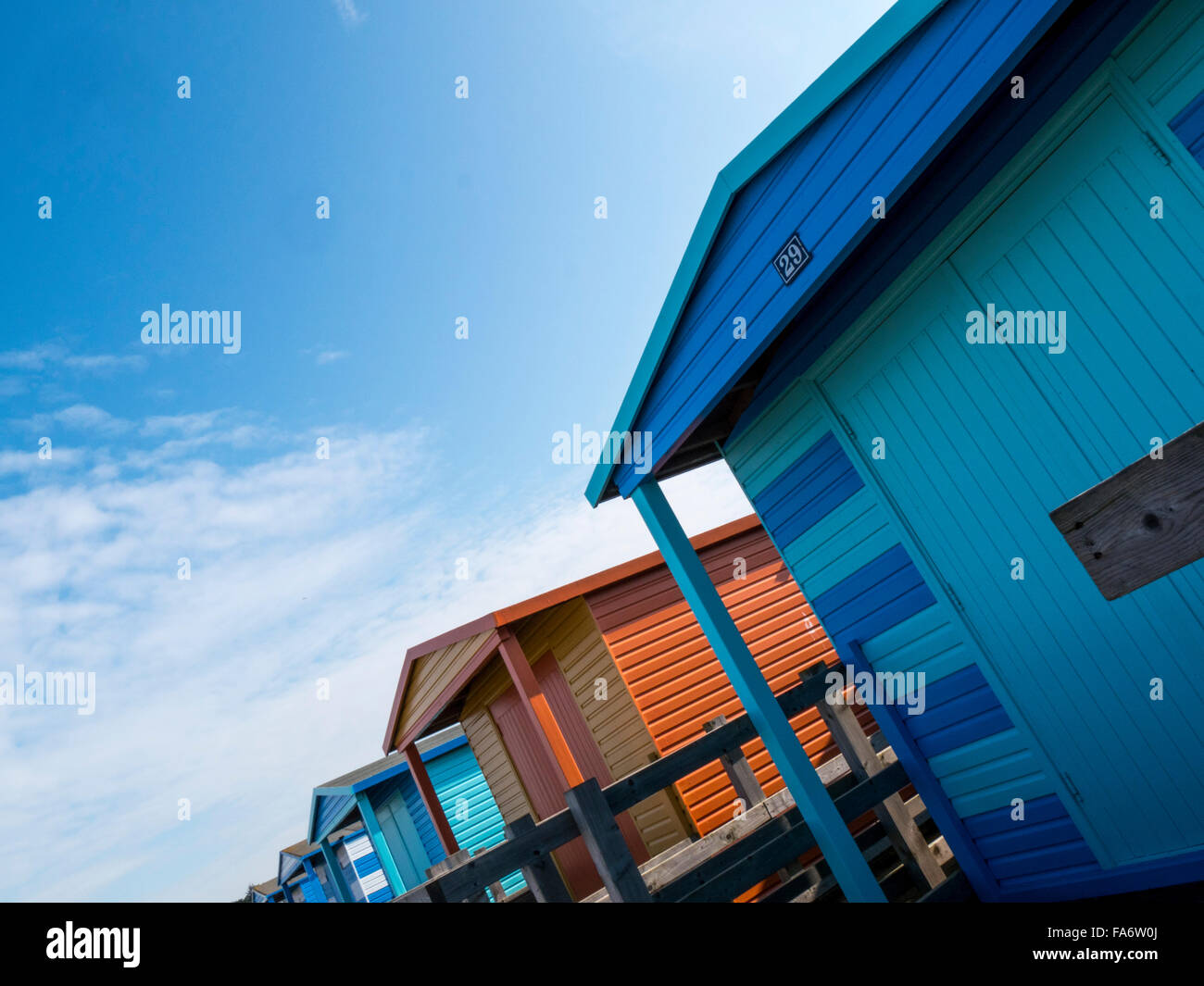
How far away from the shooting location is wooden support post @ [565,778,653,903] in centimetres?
452

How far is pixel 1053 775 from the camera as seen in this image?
458cm

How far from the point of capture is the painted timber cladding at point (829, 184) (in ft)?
11.0

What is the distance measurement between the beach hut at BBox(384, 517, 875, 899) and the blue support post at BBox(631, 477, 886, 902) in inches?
128

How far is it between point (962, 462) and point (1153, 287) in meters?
1.32

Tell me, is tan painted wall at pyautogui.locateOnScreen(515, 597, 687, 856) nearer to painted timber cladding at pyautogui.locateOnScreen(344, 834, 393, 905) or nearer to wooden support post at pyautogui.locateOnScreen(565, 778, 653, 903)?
wooden support post at pyautogui.locateOnScreen(565, 778, 653, 903)

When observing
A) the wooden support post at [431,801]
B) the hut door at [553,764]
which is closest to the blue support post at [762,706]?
the hut door at [553,764]

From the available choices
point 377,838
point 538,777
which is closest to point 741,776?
point 538,777

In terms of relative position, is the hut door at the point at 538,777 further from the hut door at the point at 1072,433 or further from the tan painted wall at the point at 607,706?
the hut door at the point at 1072,433

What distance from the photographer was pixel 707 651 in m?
10.7

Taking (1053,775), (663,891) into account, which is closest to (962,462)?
(1053,775)

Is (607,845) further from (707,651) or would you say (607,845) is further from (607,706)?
(707,651)

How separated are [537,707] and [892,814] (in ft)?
15.2

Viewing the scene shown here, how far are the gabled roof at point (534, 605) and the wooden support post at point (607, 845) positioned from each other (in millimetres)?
4835
